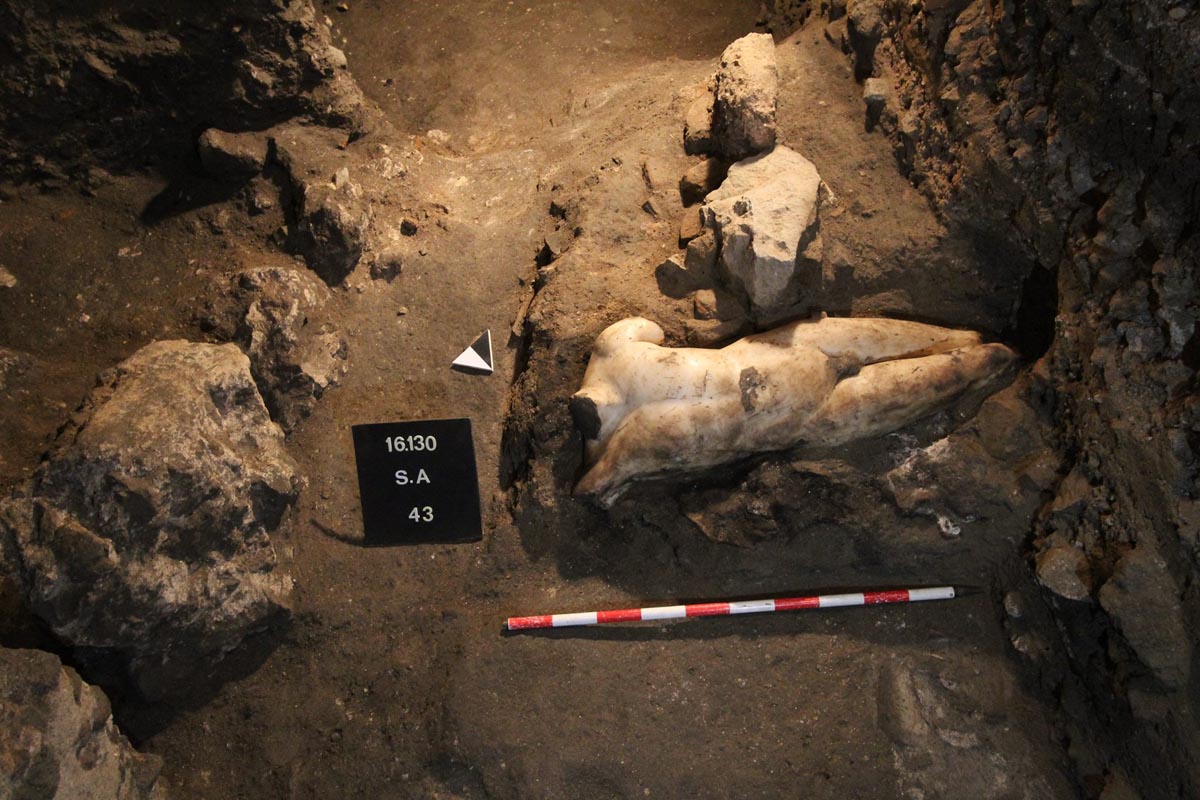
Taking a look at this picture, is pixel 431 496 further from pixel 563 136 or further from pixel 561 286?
pixel 563 136

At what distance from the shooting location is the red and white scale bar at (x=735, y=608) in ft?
10.6

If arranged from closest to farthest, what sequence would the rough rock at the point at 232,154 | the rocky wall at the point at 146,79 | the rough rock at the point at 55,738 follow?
the rough rock at the point at 55,738, the rocky wall at the point at 146,79, the rough rock at the point at 232,154

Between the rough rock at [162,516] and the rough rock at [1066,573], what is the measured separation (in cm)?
269

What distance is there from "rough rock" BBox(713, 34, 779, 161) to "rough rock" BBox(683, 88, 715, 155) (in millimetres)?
68

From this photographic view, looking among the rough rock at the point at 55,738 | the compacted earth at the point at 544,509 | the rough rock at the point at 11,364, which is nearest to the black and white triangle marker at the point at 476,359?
the compacted earth at the point at 544,509

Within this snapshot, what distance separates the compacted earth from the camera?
3.12 metres

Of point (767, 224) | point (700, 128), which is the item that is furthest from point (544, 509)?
point (700, 128)

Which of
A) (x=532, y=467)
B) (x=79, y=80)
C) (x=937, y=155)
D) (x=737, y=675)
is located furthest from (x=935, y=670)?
(x=79, y=80)

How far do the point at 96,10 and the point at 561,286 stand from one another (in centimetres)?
217

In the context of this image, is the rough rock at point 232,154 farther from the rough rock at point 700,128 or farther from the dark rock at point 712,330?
the dark rock at point 712,330

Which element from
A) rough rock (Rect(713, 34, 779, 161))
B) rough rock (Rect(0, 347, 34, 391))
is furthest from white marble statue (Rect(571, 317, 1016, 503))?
rough rock (Rect(0, 347, 34, 391))

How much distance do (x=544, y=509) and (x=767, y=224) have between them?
4.22 feet

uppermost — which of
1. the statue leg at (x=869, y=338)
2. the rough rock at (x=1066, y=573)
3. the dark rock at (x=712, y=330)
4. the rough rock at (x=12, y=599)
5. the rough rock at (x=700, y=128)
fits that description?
the rough rock at (x=700, y=128)

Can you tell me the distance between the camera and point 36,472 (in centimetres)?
287
